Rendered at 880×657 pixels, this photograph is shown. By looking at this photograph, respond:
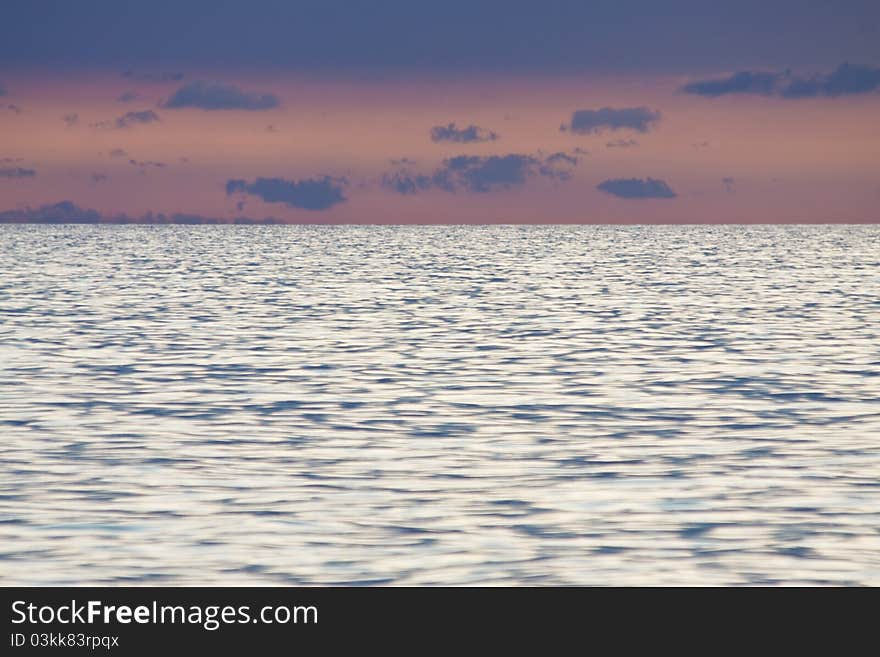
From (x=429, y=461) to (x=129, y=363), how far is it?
45.4 ft

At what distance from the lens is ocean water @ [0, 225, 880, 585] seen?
1354cm

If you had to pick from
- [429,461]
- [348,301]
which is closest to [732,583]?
[429,461]

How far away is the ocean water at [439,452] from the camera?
13539mm

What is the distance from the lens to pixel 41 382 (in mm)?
27188

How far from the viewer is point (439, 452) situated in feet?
63.2

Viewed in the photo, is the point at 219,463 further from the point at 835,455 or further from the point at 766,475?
the point at 835,455

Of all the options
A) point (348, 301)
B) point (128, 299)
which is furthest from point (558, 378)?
point (128, 299)

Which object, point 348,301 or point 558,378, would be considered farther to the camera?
point 348,301
